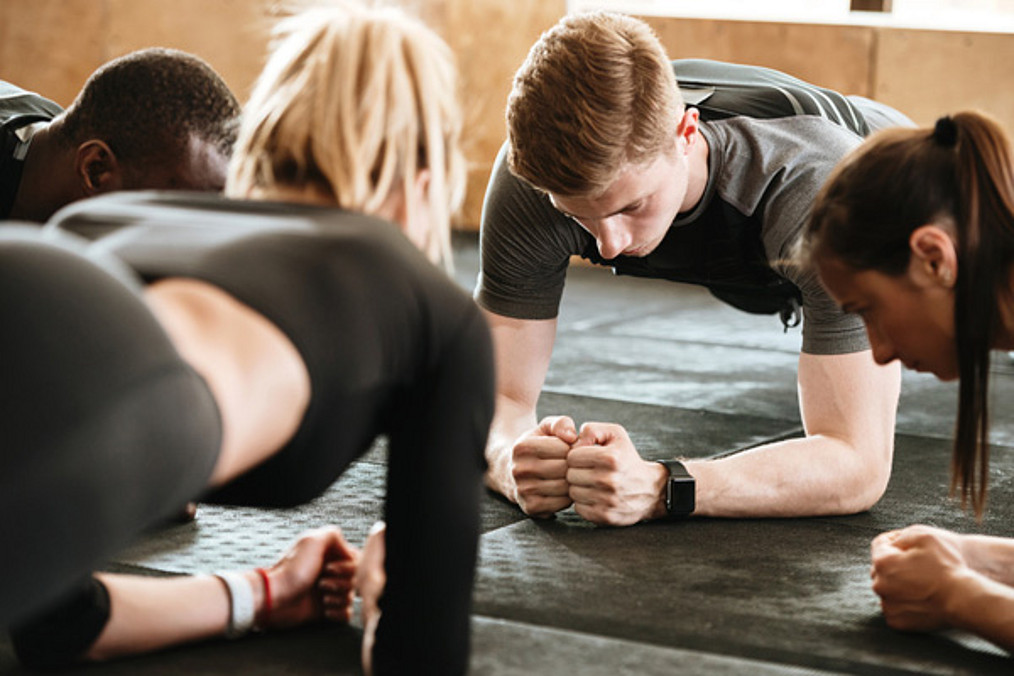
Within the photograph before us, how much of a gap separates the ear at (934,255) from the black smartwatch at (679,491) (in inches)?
28.1

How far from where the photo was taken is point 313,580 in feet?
6.25

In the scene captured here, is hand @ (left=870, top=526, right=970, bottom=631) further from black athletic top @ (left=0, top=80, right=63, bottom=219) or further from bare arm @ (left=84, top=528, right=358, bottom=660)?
black athletic top @ (left=0, top=80, right=63, bottom=219)

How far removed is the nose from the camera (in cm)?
236

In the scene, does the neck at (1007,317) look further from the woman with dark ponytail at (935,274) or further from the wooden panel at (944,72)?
the wooden panel at (944,72)

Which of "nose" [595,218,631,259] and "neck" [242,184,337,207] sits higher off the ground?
"neck" [242,184,337,207]

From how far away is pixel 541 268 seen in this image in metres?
2.70

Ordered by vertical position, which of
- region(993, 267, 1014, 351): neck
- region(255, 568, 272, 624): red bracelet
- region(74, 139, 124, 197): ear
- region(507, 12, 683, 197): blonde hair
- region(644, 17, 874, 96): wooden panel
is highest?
region(507, 12, 683, 197): blonde hair

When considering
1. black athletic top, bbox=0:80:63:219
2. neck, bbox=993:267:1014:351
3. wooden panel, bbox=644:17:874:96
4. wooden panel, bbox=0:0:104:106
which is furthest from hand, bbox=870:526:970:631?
wooden panel, bbox=0:0:104:106

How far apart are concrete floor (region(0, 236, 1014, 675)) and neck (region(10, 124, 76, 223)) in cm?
64

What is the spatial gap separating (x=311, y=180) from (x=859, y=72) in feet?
16.2

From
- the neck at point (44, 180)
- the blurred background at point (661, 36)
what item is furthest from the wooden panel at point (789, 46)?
the neck at point (44, 180)

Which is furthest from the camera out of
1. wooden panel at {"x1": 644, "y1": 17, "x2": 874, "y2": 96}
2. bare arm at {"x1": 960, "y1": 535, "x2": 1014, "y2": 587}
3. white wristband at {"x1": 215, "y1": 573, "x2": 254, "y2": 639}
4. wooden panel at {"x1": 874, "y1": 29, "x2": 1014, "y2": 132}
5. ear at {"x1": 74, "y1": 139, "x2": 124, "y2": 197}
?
wooden panel at {"x1": 644, "y1": 17, "x2": 874, "y2": 96}

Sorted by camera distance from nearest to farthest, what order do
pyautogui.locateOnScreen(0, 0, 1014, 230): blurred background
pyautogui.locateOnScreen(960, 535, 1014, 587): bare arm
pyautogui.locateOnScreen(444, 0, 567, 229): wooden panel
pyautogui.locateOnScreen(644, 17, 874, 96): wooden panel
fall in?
pyautogui.locateOnScreen(960, 535, 1014, 587): bare arm → pyautogui.locateOnScreen(0, 0, 1014, 230): blurred background → pyautogui.locateOnScreen(644, 17, 874, 96): wooden panel → pyautogui.locateOnScreen(444, 0, 567, 229): wooden panel

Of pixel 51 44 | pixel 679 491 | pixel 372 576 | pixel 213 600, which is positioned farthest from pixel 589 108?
pixel 51 44
